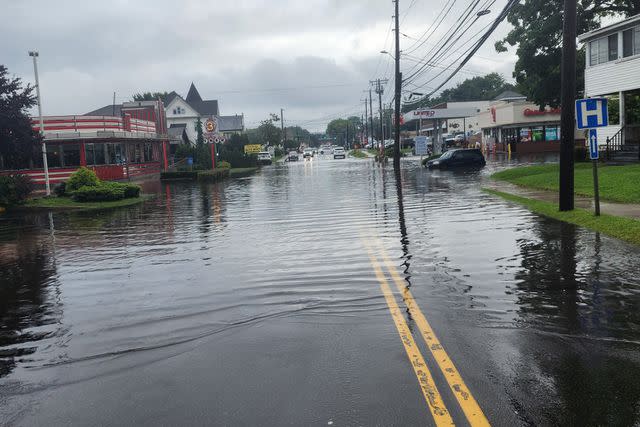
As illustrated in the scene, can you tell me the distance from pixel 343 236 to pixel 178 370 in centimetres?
874

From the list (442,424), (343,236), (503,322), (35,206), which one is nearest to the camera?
(442,424)

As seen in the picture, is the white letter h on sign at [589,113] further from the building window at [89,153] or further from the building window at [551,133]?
the building window at [551,133]

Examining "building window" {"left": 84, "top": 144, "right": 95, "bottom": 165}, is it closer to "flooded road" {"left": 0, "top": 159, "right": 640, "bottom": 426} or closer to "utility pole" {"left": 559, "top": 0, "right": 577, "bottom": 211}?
"flooded road" {"left": 0, "top": 159, "right": 640, "bottom": 426}

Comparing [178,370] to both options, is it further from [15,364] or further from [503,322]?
[503,322]

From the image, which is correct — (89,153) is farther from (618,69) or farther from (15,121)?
(618,69)

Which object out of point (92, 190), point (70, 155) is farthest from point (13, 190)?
point (70, 155)

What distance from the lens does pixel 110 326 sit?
299 inches

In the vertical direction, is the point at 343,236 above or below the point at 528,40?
below

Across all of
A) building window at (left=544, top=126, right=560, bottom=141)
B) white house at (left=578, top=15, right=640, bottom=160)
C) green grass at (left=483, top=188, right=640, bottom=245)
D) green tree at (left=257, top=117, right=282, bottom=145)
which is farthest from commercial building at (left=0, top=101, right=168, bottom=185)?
green tree at (left=257, top=117, right=282, bottom=145)

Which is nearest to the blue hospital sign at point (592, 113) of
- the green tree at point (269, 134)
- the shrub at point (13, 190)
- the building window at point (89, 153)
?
the shrub at point (13, 190)

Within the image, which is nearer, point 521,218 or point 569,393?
point 569,393

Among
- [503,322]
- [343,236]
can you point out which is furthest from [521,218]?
[503,322]

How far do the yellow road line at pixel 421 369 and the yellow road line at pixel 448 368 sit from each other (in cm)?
14

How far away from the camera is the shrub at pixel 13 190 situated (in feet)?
86.3
